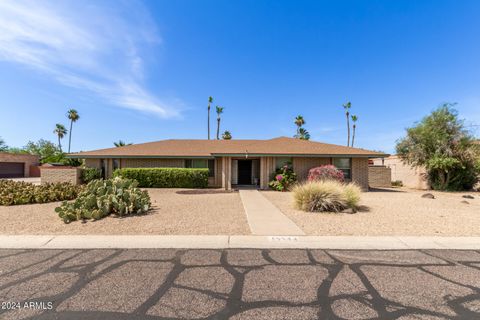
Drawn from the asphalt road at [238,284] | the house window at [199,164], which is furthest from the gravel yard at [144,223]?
the house window at [199,164]

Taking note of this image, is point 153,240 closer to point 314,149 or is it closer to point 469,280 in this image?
point 469,280

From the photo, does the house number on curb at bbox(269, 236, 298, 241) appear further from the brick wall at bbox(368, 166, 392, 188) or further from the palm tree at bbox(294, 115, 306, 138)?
the palm tree at bbox(294, 115, 306, 138)

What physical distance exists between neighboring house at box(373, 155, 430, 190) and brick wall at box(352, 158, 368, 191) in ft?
19.4

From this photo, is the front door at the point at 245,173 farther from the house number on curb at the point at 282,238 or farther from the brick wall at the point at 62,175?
the house number on curb at the point at 282,238

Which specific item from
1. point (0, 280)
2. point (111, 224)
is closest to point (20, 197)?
point (111, 224)

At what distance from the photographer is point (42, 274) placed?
368 cm

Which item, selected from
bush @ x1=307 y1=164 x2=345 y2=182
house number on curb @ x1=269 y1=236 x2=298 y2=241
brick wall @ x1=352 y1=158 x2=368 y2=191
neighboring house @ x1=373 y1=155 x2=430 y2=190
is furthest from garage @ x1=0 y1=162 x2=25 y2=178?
neighboring house @ x1=373 y1=155 x2=430 y2=190

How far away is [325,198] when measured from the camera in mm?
8758

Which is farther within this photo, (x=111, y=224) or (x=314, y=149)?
(x=314, y=149)

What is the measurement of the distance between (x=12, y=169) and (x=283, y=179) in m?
42.8

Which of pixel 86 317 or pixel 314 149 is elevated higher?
pixel 314 149

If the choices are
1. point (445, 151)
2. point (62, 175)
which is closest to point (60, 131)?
point (62, 175)

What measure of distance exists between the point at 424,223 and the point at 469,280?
4.12m

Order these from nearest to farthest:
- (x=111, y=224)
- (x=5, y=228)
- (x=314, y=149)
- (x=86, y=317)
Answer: (x=86, y=317) → (x=5, y=228) → (x=111, y=224) → (x=314, y=149)
